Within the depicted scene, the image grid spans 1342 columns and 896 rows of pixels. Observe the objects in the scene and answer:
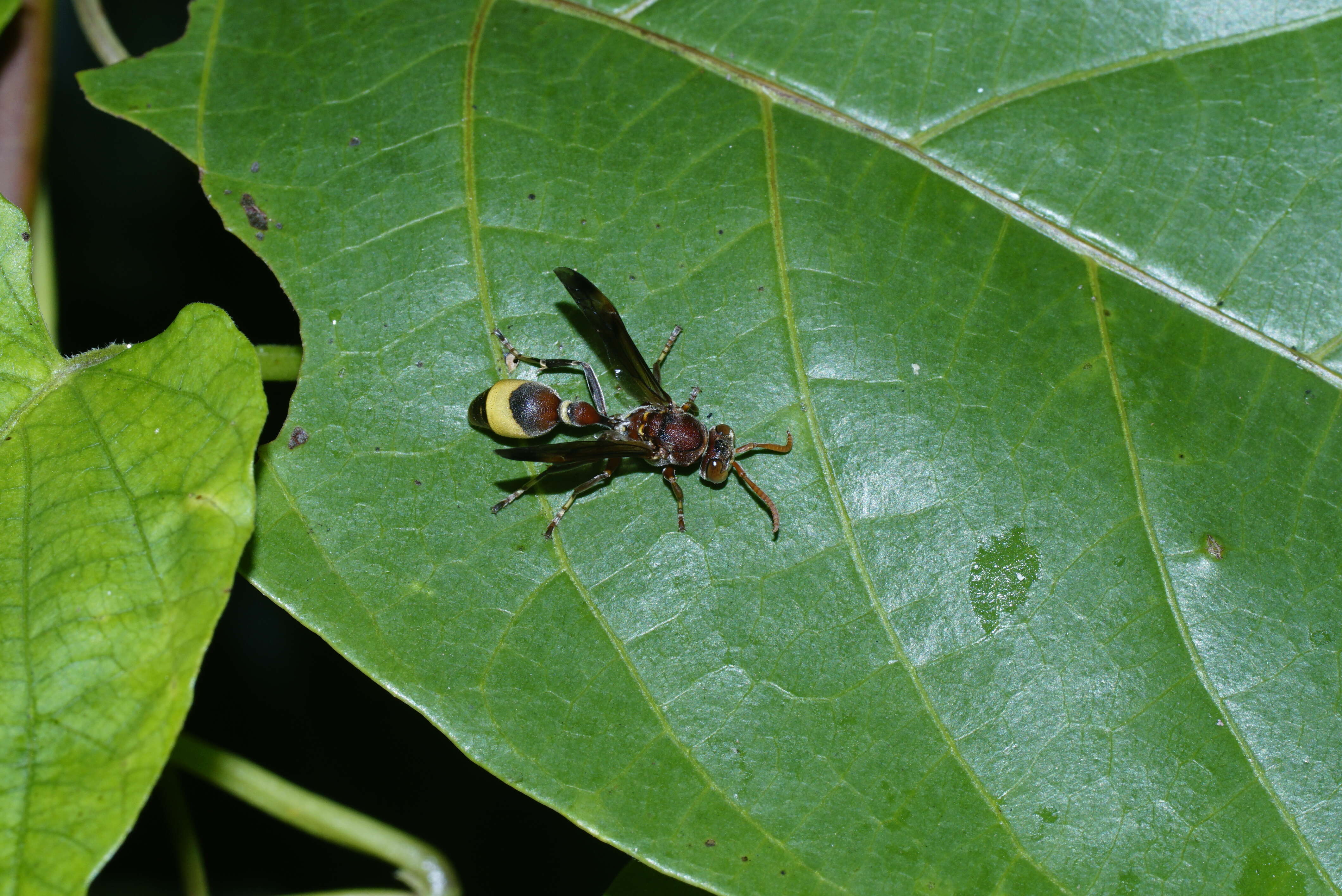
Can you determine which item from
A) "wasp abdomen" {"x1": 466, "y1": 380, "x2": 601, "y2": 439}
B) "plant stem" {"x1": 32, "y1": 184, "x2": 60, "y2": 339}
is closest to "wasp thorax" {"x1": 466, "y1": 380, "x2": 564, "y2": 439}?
"wasp abdomen" {"x1": 466, "y1": 380, "x2": 601, "y2": 439}

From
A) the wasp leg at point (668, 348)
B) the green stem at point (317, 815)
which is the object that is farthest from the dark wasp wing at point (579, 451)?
the green stem at point (317, 815)

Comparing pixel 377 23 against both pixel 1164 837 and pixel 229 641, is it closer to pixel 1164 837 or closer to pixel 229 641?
pixel 1164 837

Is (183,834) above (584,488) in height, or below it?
below

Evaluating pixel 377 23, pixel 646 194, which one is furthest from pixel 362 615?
pixel 377 23

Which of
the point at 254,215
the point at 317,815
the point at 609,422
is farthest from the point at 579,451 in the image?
the point at 317,815

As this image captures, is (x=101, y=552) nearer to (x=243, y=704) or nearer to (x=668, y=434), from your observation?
(x=668, y=434)

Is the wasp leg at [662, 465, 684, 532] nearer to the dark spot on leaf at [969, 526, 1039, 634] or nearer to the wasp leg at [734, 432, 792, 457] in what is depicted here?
the wasp leg at [734, 432, 792, 457]
